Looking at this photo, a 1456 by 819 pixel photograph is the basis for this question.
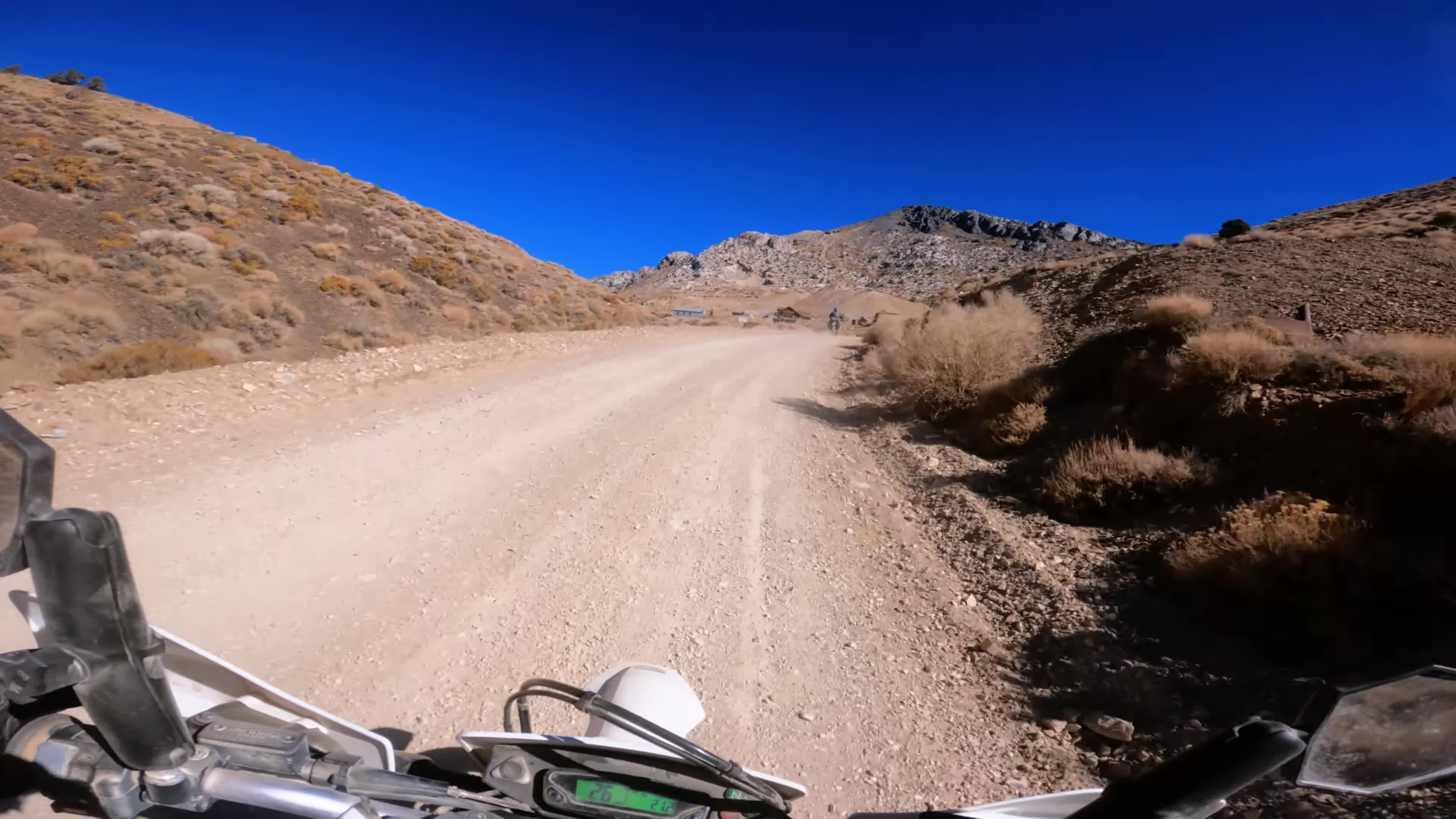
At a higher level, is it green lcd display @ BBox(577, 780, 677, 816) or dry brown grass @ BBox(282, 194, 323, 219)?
dry brown grass @ BBox(282, 194, 323, 219)

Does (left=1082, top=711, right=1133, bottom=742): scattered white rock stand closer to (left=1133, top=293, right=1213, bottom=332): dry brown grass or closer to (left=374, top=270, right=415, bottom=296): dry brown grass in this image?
(left=1133, top=293, right=1213, bottom=332): dry brown grass

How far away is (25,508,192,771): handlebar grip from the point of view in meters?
1.23

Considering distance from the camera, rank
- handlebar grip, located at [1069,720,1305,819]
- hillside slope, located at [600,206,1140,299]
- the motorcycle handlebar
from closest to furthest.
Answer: handlebar grip, located at [1069,720,1305,819]
the motorcycle handlebar
hillside slope, located at [600,206,1140,299]

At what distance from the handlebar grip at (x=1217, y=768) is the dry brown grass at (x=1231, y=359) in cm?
715

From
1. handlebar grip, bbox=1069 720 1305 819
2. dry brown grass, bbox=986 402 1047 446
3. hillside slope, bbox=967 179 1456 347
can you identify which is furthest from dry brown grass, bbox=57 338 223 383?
hillside slope, bbox=967 179 1456 347

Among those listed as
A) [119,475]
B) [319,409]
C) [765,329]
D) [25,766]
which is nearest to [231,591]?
[119,475]

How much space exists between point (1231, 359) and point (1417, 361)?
1455mm

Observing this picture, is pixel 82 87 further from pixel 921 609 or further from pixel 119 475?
pixel 921 609

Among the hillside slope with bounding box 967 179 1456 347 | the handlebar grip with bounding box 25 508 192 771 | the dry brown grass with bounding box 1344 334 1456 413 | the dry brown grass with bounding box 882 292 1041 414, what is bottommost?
the handlebar grip with bounding box 25 508 192 771

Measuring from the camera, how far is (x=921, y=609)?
4.82m

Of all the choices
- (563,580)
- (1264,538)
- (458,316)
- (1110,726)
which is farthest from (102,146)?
(1264,538)

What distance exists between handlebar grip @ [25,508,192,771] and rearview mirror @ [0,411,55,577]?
2 cm

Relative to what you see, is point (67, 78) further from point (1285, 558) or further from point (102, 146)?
point (1285, 558)

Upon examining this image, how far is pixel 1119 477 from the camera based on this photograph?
624cm
